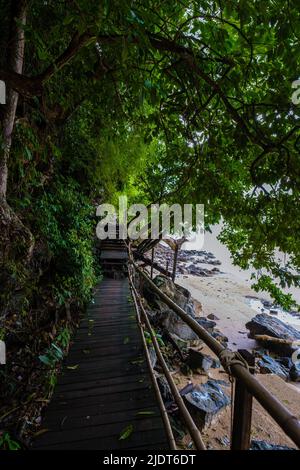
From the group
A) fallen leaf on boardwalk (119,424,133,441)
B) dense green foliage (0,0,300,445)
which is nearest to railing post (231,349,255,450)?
fallen leaf on boardwalk (119,424,133,441)

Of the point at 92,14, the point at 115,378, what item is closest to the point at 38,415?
the point at 115,378

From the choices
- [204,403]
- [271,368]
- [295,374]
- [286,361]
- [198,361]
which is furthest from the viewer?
[286,361]

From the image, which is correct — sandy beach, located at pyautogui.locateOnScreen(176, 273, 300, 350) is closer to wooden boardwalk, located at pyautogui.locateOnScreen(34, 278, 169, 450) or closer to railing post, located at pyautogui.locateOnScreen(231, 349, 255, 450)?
wooden boardwalk, located at pyautogui.locateOnScreen(34, 278, 169, 450)

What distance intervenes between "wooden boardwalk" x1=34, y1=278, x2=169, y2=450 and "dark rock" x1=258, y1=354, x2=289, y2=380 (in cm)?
522

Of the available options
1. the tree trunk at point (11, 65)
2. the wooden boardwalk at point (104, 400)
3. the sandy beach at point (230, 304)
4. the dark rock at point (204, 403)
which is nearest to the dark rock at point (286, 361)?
the sandy beach at point (230, 304)

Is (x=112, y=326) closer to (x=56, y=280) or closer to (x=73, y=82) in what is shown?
(x=56, y=280)

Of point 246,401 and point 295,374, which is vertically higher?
point 246,401

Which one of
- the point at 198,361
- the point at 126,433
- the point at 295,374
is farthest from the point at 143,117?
the point at 295,374

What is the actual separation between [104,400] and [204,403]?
206cm

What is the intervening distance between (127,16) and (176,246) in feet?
38.9

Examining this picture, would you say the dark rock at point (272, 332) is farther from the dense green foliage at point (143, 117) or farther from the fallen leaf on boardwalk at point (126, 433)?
the fallen leaf on boardwalk at point (126, 433)

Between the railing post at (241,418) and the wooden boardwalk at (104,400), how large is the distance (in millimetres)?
1532

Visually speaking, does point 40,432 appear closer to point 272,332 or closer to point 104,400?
point 104,400

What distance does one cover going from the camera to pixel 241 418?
1088mm
